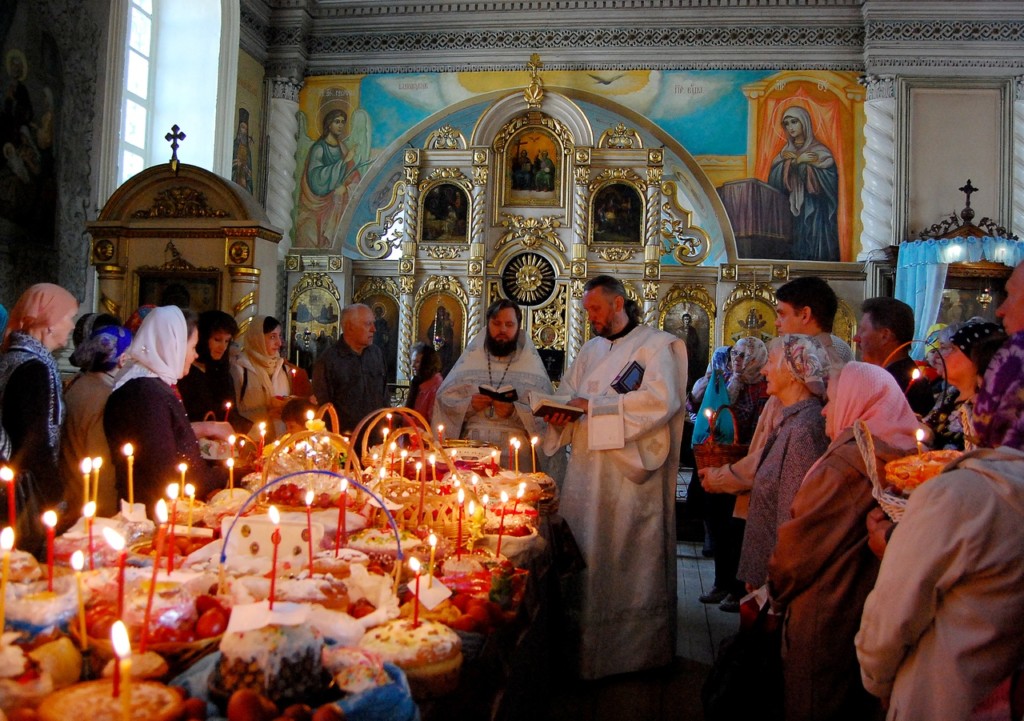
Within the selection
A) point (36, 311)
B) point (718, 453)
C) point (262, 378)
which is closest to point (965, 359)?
point (718, 453)

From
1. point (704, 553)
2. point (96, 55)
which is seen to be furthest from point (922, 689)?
point (96, 55)

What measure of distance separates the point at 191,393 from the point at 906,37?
10.4m

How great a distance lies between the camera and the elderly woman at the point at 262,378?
18.4 ft

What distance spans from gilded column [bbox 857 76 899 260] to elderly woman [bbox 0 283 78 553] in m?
10.4

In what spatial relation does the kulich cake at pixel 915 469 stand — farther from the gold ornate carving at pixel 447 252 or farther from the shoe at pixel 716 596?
the gold ornate carving at pixel 447 252

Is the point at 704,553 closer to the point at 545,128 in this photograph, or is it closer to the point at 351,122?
the point at 545,128

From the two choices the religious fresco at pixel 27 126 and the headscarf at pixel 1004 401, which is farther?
the religious fresco at pixel 27 126

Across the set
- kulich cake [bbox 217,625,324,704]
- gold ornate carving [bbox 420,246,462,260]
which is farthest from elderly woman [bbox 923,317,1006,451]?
gold ornate carving [bbox 420,246,462,260]

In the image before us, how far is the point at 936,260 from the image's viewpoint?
34.6 ft

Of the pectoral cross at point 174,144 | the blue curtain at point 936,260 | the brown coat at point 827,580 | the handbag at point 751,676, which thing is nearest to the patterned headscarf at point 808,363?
the brown coat at point 827,580

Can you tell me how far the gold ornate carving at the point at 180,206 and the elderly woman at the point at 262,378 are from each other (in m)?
2.02

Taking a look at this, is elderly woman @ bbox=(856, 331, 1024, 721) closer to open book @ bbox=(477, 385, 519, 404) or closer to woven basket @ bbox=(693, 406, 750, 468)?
woven basket @ bbox=(693, 406, 750, 468)

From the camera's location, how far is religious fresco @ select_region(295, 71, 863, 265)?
11648 mm

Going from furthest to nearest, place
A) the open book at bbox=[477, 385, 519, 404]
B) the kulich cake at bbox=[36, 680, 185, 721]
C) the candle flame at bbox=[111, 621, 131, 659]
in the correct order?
1. the open book at bbox=[477, 385, 519, 404]
2. the kulich cake at bbox=[36, 680, 185, 721]
3. the candle flame at bbox=[111, 621, 131, 659]
